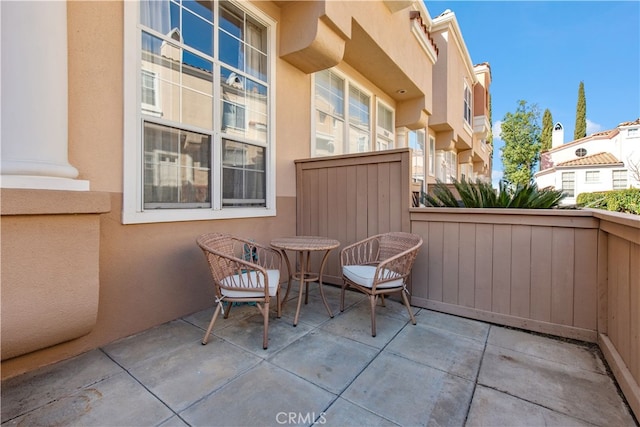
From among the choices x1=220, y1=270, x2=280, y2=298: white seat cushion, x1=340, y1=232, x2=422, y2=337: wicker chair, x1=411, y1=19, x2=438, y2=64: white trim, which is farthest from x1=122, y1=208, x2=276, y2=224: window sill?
x1=411, y1=19, x2=438, y2=64: white trim

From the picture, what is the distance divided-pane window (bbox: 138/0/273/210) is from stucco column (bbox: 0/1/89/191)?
0.67m

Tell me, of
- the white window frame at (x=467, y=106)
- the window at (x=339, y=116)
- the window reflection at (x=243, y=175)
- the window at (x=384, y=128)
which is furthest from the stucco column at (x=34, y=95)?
the white window frame at (x=467, y=106)

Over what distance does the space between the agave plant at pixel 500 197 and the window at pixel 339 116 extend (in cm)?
225

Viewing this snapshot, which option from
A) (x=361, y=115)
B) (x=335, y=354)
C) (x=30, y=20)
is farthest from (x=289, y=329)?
(x=361, y=115)

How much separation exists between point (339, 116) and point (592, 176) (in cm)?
2539

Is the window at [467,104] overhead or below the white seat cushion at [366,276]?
overhead

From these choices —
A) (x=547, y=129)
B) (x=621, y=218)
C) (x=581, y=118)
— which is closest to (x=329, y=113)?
(x=621, y=218)

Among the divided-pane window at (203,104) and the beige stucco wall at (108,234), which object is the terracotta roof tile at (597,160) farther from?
the beige stucco wall at (108,234)

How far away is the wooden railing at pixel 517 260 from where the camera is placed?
6.47 feet

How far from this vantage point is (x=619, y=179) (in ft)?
65.6

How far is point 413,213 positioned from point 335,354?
1.82m

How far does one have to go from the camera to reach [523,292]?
2.70 m

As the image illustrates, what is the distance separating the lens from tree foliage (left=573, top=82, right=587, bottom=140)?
1070 inches

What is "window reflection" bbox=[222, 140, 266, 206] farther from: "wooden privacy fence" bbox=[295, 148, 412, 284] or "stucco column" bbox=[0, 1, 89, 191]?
"stucco column" bbox=[0, 1, 89, 191]
